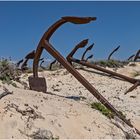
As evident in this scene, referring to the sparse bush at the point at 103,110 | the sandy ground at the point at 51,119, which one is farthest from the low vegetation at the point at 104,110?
the sandy ground at the point at 51,119

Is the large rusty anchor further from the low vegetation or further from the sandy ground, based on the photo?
the sandy ground

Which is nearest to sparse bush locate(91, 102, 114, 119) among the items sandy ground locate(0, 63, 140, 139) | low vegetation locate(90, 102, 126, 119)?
low vegetation locate(90, 102, 126, 119)

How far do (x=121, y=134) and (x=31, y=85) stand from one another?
2.50m

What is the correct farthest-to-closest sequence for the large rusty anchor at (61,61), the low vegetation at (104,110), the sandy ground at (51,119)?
the low vegetation at (104,110) < the large rusty anchor at (61,61) < the sandy ground at (51,119)

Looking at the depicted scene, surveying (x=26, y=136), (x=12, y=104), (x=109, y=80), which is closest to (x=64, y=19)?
(x=12, y=104)

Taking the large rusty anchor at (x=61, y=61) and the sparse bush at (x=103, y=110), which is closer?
the large rusty anchor at (x=61, y=61)

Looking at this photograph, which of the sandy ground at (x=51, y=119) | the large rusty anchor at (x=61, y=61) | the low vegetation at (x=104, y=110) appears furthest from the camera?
the low vegetation at (x=104, y=110)

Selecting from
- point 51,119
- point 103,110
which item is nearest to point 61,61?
point 103,110

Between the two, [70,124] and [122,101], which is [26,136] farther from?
[122,101]

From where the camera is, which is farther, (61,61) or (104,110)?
(61,61)

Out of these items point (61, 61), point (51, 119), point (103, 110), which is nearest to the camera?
point (51, 119)

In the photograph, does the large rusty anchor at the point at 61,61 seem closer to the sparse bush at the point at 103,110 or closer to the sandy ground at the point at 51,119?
the sparse bush at the point at 103,110

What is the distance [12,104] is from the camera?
602cm

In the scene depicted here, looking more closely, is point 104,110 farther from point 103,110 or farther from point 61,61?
point 61,61
